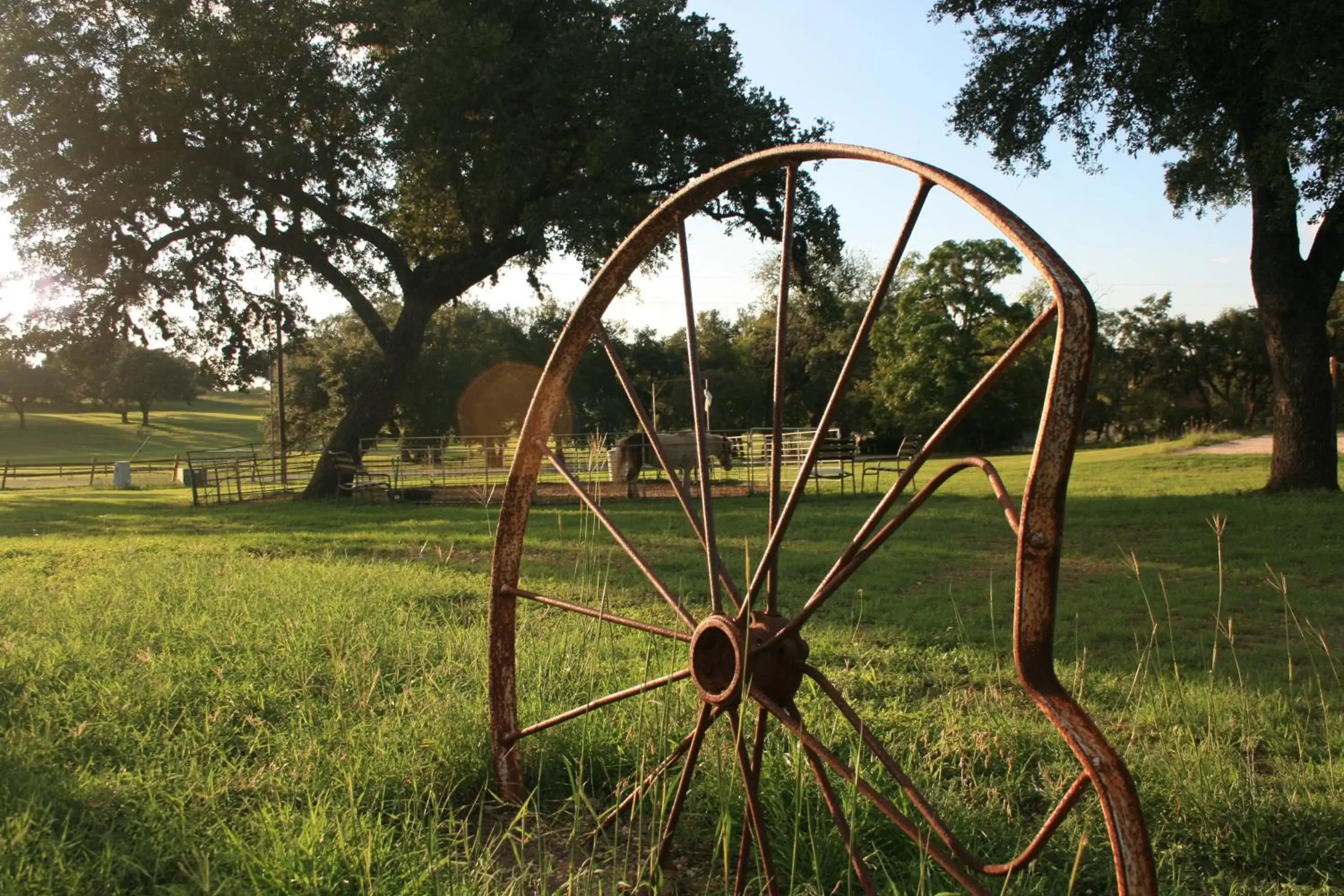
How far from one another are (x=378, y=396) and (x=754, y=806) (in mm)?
17929

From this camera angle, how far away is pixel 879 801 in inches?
83.1

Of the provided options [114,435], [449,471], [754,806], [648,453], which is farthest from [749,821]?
[114,435]

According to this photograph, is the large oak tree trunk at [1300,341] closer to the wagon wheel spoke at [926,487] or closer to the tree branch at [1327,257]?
the tree branch at [1327,257]

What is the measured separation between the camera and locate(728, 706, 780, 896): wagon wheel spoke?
Answer: 222 centimetres

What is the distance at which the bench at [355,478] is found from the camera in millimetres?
17672

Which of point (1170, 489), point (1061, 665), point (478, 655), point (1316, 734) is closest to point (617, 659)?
point (478, 655)

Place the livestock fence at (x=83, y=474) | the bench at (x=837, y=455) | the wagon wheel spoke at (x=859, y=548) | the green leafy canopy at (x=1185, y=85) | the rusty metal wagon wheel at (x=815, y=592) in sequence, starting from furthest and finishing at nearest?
the livestock fence at (x=83, y=474) → the bench at (x=837, y=455) → the green leafy canopy at (x=1185, y=85) → the wagon wheel spoke at (x=859, y=548) → the rusty metal wagon wheel at (x=815, y=592)

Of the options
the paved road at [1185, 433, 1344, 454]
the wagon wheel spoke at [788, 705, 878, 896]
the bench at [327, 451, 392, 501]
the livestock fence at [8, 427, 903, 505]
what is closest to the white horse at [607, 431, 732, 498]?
the livestock fence at [8, 427, 903, 505]

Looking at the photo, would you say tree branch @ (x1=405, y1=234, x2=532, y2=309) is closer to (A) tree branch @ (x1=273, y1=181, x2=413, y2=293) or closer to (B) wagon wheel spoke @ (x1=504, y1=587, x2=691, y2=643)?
(A) tree branch @ (x1=273, y1=181, x2=413, y2=293)

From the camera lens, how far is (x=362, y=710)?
140 inches

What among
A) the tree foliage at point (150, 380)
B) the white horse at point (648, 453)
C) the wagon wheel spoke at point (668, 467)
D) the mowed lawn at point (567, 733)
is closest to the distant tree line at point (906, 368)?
the white horse at point (648, 453)

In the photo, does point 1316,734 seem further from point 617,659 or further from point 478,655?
point 478,655

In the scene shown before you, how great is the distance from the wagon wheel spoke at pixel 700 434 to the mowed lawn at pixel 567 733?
32 cm

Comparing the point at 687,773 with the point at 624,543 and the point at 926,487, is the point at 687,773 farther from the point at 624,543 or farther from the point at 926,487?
the point at 926,487
